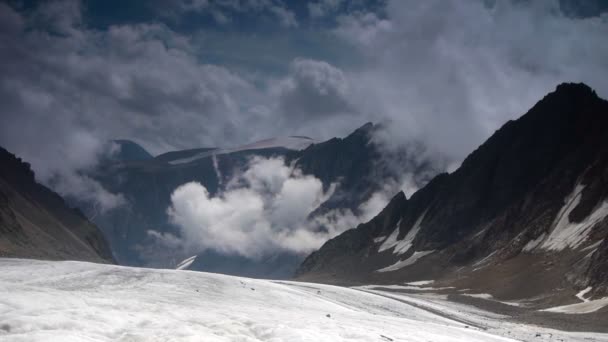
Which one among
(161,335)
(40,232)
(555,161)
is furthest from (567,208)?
(40,232)

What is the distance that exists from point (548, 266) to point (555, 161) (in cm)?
9866

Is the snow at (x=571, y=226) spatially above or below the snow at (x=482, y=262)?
above

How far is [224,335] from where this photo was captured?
587 inches

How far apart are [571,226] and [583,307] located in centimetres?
5653

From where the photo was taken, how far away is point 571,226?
12425 centimetres

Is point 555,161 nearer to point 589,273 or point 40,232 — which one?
point 589,273

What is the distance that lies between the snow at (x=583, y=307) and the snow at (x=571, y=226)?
4020 centimetres

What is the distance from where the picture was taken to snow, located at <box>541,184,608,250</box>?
11512cm

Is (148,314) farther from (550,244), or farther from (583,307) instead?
(550,244)

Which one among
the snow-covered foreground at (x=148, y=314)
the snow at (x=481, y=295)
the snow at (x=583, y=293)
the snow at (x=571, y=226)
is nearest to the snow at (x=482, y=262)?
the snow at (x=571, y=226)

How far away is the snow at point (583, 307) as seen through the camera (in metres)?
71.7

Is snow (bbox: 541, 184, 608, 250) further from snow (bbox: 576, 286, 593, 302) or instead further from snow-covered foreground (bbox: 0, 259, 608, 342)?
snow-covered foreground (bbox: 0, 259, 608, 342)

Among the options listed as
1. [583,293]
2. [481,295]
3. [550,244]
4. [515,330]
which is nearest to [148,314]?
[515,330]

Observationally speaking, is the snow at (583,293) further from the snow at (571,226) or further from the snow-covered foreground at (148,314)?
the snow-covered foreground at (148,314)
